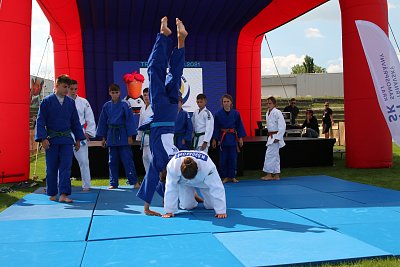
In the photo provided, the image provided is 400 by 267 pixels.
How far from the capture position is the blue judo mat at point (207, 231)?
116 inches

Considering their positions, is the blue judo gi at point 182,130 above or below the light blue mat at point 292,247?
above

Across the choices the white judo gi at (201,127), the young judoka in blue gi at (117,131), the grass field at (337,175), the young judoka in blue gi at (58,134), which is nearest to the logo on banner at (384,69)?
the grass field at (337,175)

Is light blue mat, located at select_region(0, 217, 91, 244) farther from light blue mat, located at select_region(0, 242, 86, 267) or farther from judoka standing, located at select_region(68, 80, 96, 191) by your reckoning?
judoka standing, located at select_region(68, 80, 96, 191)

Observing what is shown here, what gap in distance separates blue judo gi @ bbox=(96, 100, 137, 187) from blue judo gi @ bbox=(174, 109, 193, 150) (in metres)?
0.61

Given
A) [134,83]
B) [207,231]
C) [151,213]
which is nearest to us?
[207,231]

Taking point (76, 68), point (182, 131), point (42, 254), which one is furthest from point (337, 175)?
point (76, 68)

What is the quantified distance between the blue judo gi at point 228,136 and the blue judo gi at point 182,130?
0.70m

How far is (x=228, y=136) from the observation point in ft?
23.2

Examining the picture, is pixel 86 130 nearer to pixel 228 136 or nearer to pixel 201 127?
pixel 201 127

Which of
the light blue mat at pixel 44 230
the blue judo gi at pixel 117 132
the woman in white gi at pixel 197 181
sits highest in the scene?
the blue judo gi at pixel 117 132

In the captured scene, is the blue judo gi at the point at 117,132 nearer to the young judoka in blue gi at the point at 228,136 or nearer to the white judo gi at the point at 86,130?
the white judo gi at the point at 86,130

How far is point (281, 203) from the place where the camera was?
4969mm

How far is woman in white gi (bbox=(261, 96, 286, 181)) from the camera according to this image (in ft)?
23.3

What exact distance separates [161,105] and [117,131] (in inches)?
80.7
